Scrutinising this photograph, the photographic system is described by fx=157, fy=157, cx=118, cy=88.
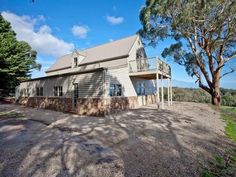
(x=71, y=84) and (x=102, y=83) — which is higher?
(x=71, y=84)

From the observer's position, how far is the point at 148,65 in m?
14.3

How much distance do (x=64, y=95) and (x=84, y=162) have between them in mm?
10860

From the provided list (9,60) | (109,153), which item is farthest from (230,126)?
(9,60)

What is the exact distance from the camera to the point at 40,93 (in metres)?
16.8

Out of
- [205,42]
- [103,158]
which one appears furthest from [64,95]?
[205,42]

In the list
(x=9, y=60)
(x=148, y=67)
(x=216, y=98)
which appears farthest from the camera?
(x=9, y=60)

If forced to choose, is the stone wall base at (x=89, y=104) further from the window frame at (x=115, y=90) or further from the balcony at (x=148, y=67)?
the balcony at (x=148, y=67)

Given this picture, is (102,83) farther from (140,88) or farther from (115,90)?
(140,88)

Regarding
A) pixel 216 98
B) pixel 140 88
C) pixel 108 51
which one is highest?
pixel 108 51

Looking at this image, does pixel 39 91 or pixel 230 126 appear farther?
pixel 39 91

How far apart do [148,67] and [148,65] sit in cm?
24

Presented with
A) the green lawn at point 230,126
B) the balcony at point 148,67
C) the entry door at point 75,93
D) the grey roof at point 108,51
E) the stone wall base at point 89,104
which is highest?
the grey roof at point 108,51

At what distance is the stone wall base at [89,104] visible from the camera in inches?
449

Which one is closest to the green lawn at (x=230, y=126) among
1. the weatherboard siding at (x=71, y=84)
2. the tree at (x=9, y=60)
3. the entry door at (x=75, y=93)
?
the weatherboard siding at (x=71, y=84)
